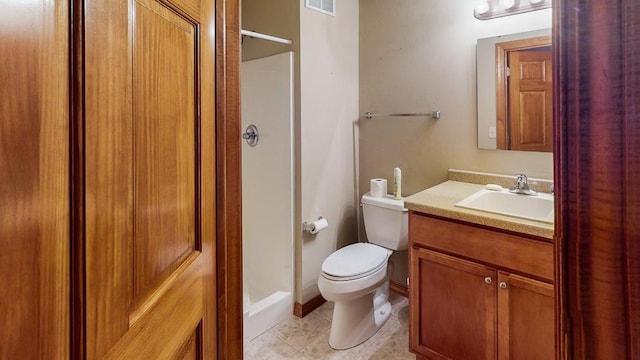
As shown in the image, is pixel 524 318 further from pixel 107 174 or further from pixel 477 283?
pixel 107 174

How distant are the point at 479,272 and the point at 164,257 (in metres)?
1.29

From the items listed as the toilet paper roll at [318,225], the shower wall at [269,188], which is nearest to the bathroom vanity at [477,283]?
the toilet paper roll at [318,225]

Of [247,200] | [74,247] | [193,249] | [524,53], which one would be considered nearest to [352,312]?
[247,200]

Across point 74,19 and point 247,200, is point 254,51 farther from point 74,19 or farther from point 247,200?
point 74,19

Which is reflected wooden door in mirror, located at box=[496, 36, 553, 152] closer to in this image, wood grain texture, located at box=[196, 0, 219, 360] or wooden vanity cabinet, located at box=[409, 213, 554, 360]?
wooden vanity cabinet, located at box=[409, 213, 554, 360]

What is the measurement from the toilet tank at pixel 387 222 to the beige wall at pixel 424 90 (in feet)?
1.06

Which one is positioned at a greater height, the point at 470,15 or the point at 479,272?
the point at 470,15

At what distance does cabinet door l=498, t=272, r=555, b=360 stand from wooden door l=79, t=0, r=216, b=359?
115 cm

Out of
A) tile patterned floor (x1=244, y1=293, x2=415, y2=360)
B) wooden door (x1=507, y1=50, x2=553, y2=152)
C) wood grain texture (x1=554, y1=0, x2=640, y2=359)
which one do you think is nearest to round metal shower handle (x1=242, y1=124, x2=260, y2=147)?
tile patterned floor (x1=244, y1=293, x2=415, y2=360)

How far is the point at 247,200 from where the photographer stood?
8.40 feet

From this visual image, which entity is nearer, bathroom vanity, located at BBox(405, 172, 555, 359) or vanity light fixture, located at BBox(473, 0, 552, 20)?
bathroom vanity, located at BBox(405, 172, 555, 359)

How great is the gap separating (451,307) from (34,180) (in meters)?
1.62

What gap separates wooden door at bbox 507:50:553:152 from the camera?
5.98 feet

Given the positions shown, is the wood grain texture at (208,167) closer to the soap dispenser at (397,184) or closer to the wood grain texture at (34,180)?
the wood grain texture at (34,180)
